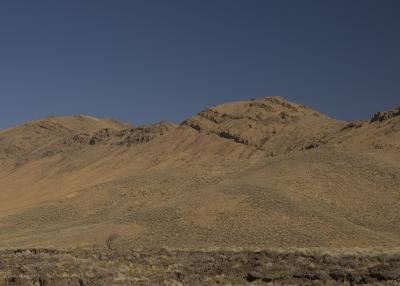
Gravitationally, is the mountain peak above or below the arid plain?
above

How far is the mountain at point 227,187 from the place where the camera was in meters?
46.5

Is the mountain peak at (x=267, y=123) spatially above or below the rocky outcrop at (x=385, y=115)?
above

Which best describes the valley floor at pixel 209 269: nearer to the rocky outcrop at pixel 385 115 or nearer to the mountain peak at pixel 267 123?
the rocky outcrop at pixel 385 115

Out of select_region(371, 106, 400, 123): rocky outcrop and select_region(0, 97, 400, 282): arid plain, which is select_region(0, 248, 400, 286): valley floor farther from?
select_region(371, 106, 400, 123): rocky outcrop

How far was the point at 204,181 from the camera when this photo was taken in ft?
212

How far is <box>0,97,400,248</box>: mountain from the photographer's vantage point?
46.5 meters

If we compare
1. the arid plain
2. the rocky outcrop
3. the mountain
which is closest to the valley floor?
the arid plain

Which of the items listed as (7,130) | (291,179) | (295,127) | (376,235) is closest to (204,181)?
(291,179)

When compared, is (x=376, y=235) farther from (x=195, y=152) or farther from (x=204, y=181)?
(x=195, y=152)

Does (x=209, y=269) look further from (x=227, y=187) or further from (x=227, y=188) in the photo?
(x=227, y=187)

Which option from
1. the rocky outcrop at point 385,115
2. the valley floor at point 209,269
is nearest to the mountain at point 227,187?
the rocky outcrop at point 385,115

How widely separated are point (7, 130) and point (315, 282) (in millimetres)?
149571

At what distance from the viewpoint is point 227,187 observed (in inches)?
2211

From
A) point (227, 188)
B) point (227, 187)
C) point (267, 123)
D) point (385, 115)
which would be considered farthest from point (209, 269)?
point (267, 123)
